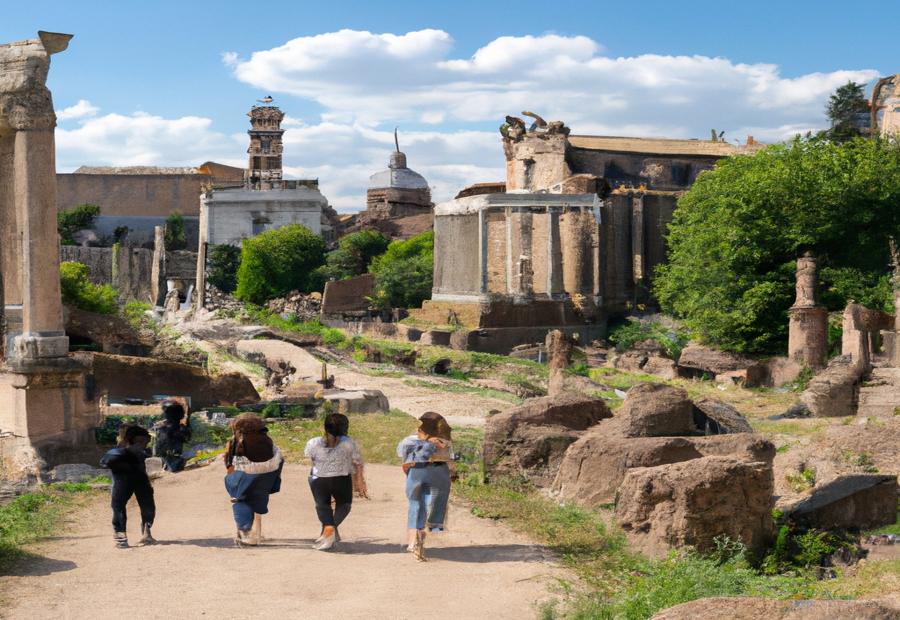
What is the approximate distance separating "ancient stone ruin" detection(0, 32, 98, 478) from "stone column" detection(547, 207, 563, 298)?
84.1ft

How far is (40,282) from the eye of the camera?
1225 centimetres

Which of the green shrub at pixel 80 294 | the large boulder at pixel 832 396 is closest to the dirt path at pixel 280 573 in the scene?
the large boulder at pixel 832 396

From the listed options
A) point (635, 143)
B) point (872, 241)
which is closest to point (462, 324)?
point (872, 241)

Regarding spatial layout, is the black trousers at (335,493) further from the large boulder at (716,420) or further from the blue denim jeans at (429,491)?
the large boulder at (716,420)

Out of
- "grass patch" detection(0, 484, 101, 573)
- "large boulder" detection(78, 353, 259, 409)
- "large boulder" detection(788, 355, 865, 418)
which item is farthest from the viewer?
"large boulder" detection(788, 355, 865, 418)

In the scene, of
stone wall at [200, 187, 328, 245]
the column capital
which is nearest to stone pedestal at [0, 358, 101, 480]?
the column capital

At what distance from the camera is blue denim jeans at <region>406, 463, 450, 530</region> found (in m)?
7.79

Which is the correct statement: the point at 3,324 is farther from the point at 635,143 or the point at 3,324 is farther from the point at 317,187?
the point at 317,187

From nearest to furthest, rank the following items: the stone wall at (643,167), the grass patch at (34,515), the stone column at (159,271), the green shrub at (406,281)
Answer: the grass patch at (34,515)
the green shrub at (406,281)
the stone wall at (643,167)
the stone column at (159,271)

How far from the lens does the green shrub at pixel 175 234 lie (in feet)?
203

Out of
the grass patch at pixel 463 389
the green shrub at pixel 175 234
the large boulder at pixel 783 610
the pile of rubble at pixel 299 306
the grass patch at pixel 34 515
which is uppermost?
the green shrub at pixel 175 234

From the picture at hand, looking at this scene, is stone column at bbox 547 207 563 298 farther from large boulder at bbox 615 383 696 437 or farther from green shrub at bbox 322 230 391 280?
large boulder at bbox 615 383 696 437

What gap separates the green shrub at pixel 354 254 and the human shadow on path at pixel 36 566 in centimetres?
3906

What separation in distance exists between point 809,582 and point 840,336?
19481 mm
